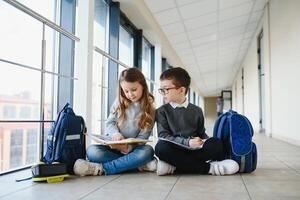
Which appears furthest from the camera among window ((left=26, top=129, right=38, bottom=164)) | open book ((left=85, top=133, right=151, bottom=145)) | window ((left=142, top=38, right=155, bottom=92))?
window ((left=142, top=38, right=155, bottom=92))

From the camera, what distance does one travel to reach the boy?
5.52 ft

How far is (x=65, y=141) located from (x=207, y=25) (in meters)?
4.11

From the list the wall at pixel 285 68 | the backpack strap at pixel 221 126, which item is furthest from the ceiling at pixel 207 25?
the backpack strap at pixel 221 126

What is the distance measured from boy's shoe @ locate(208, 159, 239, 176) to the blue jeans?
0.36 metres

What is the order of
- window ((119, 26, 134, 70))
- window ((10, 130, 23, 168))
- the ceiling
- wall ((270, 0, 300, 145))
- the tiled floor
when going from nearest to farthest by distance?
the tiled floor, window ((10, 130, 23, 168)), wall ((270, 0, 300, 145)), window ((119, 26, 134, 70)), the ceiling

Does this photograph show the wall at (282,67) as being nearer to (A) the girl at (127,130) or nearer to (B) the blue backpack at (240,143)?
(B) the blue backpack at (240,143)

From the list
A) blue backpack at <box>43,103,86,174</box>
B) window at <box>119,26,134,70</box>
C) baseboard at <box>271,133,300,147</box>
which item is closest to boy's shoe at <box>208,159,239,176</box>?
blue backpack at <box>43,103,86,174</box>

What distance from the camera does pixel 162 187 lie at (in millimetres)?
1371

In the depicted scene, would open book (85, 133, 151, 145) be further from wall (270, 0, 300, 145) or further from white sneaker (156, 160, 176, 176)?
wall (270, 0, 300, 145)

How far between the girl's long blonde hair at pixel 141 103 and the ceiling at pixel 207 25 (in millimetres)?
2464

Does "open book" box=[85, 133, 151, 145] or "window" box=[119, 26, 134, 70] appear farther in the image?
"window" box=[119, 26, 134, 70]

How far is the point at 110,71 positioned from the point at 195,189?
2.33m

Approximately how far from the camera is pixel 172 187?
1.37m

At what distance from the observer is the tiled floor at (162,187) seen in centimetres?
121
